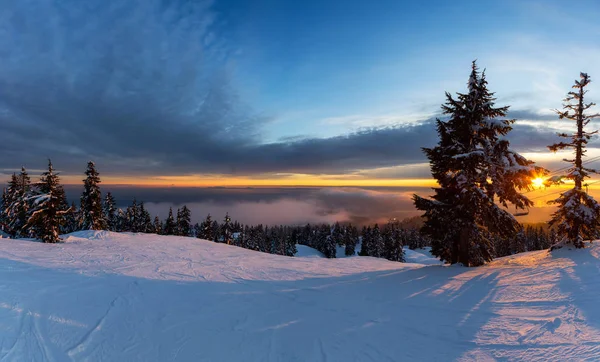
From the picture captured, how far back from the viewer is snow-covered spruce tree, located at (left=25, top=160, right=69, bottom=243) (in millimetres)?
27391

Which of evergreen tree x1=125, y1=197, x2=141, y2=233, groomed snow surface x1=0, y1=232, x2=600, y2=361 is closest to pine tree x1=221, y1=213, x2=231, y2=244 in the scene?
evergreen tree x1=125, y1=197, x2=141, y2=233

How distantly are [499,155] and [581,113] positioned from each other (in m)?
6.12

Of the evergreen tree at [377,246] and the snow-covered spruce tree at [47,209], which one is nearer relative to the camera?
the snow-covered spruce tree at [47,209]

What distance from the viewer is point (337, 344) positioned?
805cm

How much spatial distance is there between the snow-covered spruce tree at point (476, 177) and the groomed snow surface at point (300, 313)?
2.09 metres

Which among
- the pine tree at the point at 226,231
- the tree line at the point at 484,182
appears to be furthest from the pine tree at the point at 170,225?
the tree line at the point at 484,182

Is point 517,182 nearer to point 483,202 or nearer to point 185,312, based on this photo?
point 483,202

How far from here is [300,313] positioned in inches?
405

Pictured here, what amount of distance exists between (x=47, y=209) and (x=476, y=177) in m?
38.0

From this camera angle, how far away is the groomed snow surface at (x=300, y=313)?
25.2 feet

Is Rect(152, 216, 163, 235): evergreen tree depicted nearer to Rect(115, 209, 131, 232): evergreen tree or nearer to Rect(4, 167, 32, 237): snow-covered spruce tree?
Rect(115, 209, 131, 232): evergreen tree

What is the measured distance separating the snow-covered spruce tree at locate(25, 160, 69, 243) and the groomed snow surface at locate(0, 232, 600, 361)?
13.7 metres

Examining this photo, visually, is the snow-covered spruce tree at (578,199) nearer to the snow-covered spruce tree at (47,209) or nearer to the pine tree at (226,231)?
the snow-covered spruce tree at (47,209)

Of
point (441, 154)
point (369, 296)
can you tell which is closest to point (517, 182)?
point (441, 154)
